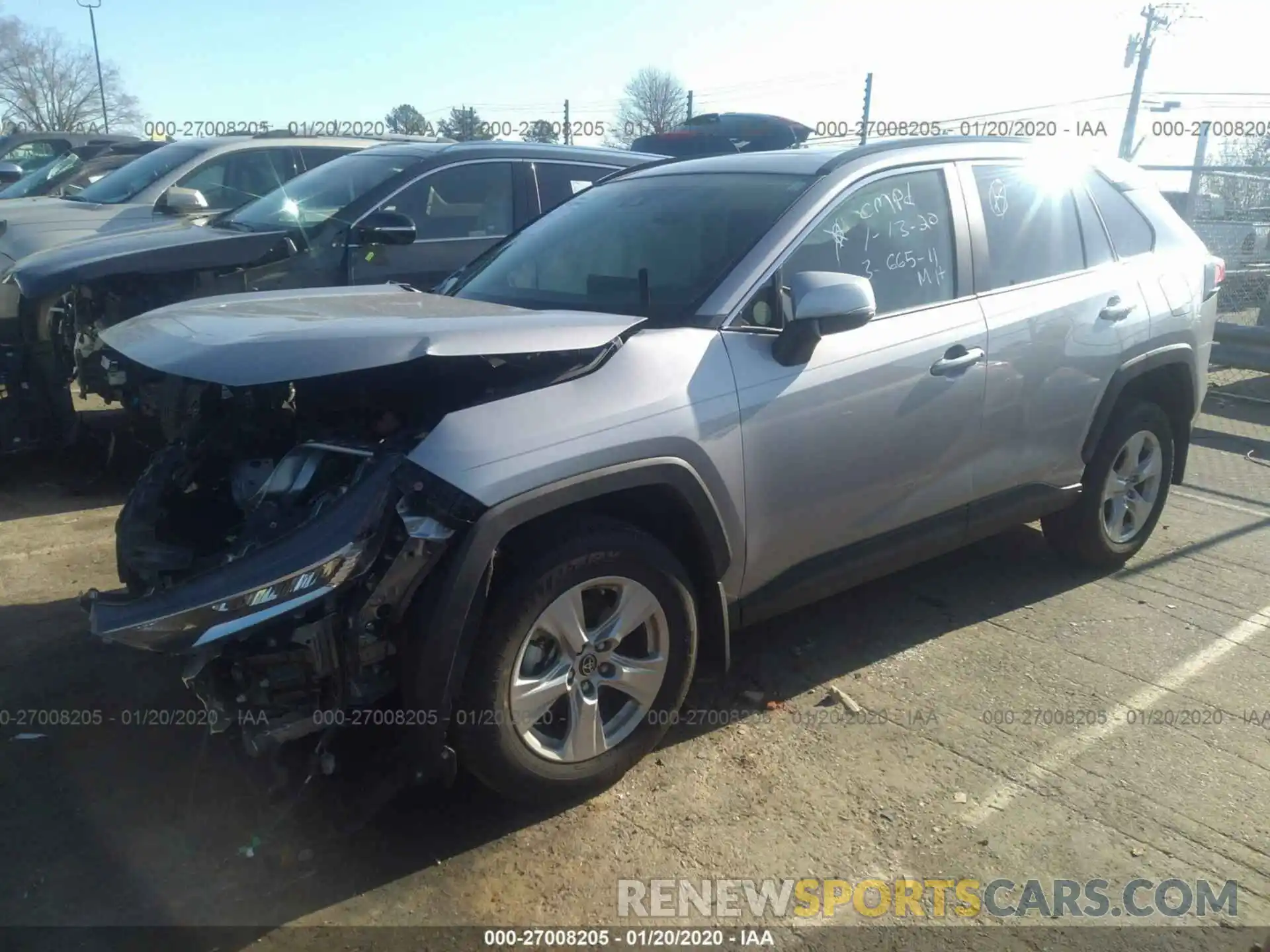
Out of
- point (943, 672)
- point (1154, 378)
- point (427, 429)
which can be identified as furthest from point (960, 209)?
point (427, 429)

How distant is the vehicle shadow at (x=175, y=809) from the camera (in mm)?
2666

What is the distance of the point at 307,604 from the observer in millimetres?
2486

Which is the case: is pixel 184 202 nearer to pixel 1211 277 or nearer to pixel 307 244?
pixel 307 244

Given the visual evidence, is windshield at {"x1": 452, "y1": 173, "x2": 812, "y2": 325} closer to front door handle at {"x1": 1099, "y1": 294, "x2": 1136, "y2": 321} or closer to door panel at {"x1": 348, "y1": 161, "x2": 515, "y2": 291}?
front door handle at {"x1": 1099, "y1": 294, "x2": 1136, "y2": 321}

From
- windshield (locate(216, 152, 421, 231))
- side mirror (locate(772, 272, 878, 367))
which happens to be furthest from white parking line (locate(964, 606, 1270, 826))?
windshield (locate(216, 152, 421, 231))

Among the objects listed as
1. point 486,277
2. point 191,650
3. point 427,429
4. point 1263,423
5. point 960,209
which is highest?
point 960,209

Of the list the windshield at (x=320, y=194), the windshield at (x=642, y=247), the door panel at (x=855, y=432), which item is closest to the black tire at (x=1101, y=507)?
the door panel at (x=855, y=432)

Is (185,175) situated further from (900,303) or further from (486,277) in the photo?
(900,303)

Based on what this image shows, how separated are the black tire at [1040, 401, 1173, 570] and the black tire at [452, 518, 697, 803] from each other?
2452 mm

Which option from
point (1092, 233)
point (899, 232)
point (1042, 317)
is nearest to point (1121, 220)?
point (1092, 233)

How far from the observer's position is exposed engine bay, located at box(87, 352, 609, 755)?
8.13 feet

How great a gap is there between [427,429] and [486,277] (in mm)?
1572

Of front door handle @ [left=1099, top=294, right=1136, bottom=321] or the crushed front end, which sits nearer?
the crushed front end

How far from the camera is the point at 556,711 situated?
10.0 feet
